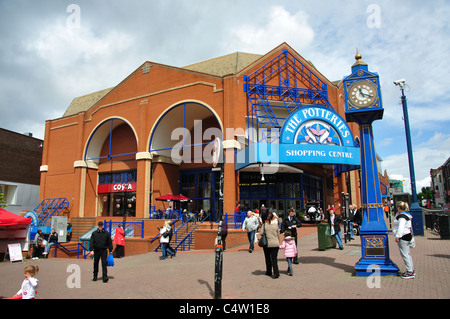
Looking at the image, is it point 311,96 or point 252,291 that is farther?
point 311,96

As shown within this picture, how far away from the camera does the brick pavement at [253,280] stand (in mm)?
7020

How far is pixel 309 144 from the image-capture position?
18688 millimetres

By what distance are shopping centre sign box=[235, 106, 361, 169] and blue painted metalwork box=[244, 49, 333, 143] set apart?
3.12 m

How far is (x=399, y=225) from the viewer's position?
761 centimetres

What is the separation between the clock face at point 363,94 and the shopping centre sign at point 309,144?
29.7ft

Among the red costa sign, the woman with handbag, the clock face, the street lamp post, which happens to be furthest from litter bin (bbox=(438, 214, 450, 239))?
the red costa sign

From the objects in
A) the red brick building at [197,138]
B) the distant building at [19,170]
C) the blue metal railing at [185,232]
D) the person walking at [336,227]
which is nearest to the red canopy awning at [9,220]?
the blue metal railing at [185,232]

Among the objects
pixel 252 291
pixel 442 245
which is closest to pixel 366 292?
pixel 252 291

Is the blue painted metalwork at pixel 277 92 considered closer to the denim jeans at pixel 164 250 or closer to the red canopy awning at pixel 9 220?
the denim jeans at pixel 164 250

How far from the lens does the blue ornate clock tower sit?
8102mm

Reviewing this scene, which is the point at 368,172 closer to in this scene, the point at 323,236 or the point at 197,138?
the point at 323,236

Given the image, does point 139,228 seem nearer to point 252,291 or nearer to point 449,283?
point 252,291
